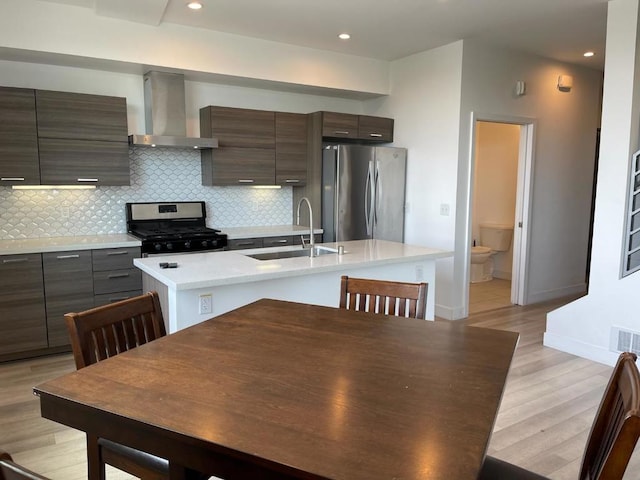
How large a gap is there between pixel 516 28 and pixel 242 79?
2.62 metres

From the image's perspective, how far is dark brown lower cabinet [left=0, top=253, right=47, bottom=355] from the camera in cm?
359

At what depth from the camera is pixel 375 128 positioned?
17.7 feet

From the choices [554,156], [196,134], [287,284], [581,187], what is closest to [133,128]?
[196,134]

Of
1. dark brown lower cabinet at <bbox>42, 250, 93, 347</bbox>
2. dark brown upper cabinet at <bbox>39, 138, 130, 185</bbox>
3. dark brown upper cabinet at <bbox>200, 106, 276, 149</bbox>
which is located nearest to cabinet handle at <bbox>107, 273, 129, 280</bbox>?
dark brown lower cabinet at <bbox>42, 250, 93, 347</bbox>

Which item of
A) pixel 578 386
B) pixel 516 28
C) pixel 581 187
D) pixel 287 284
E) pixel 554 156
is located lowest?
pixel 578 386

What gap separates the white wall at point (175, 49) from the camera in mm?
3635

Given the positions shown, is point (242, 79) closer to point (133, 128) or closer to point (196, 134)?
point (196, 134)

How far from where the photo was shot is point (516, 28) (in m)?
4.31

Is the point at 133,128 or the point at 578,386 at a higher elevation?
Answer: the point at 133,128

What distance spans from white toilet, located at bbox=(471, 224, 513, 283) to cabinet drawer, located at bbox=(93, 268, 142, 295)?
181 inches

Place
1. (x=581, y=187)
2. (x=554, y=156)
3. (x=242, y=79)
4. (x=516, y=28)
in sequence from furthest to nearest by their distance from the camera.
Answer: (x=581, y=187) → (x=554, y=156) → (x=242, y=79) → (x=516, y=28)

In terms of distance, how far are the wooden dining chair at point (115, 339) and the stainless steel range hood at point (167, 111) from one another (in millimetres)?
2829

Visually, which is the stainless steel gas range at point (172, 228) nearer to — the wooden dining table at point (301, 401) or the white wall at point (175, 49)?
the white wall at point (175, 49)

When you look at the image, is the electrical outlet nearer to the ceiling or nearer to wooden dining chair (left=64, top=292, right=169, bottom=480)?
wooden dining chair (left=64, top=292, right=169, bottom=480)
